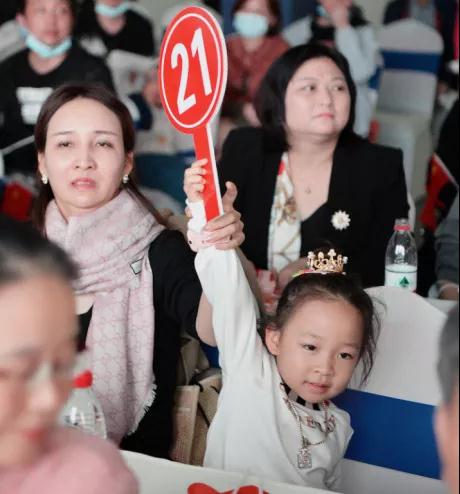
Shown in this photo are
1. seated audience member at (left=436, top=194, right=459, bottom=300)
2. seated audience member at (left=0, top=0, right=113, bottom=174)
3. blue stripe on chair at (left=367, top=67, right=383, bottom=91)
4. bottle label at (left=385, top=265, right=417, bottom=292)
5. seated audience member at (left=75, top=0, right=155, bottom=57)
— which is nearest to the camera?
bottle label at (left=385, top=265, right=417, bottom=292)

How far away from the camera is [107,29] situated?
17.6 feet

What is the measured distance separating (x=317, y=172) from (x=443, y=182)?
0.67 metres

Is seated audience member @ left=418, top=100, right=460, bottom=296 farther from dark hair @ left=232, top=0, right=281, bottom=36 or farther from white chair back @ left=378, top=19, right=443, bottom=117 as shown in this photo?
white chair back @ left=378, top=19, right=443, bottom=117

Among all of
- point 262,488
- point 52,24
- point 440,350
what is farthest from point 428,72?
point 440,350

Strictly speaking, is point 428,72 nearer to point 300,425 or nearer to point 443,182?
point 443,182

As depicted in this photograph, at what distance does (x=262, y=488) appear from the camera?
147cm

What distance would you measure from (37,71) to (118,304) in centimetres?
257

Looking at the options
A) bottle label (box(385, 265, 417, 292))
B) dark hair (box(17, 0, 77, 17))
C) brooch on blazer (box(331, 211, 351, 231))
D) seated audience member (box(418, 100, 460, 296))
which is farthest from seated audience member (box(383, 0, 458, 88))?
bottle label (box(385, 265, 417, 292))

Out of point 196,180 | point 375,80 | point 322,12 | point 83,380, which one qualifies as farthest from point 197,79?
point 322,12

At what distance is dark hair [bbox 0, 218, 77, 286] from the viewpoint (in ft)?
2.48

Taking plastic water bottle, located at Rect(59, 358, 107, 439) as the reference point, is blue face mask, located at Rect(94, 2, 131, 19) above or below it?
above

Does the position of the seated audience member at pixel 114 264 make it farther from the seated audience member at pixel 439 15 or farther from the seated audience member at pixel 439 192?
the seated audience member at pixel 439 15

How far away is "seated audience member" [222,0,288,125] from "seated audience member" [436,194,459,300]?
2.26 metres

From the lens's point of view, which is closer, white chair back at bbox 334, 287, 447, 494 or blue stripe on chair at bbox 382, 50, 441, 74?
white chair back at bbox 334, 287, 447, 494
